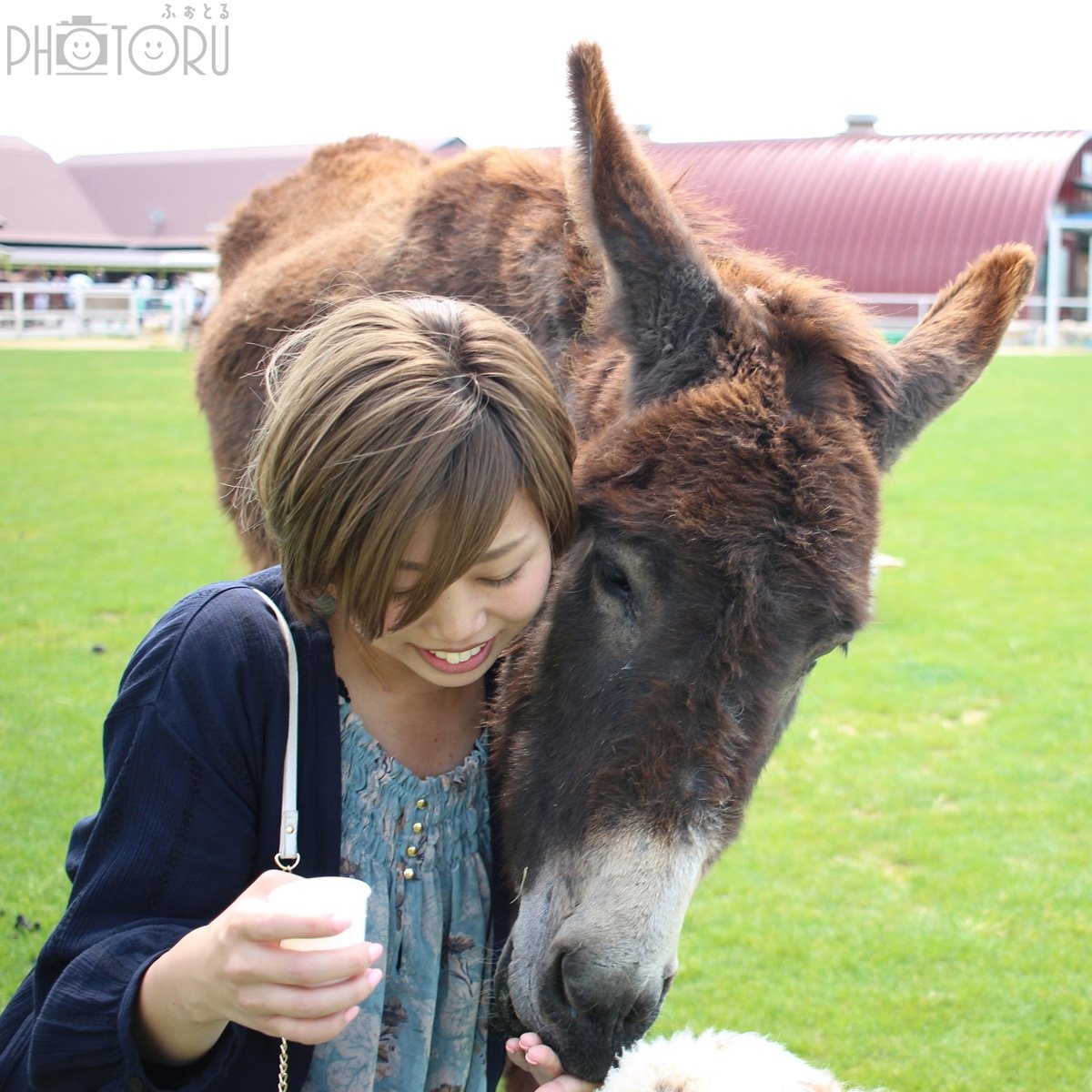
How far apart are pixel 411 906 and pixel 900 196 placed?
46271mm

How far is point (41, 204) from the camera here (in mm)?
61812

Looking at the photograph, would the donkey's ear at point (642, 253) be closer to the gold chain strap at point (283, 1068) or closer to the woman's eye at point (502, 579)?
the woman's eye at point (502, 579)

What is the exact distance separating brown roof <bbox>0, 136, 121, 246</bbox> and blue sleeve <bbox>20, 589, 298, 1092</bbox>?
62.4 metres

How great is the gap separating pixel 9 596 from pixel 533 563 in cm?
890

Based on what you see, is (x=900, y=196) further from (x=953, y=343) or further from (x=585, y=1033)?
(x=585, y=1033)

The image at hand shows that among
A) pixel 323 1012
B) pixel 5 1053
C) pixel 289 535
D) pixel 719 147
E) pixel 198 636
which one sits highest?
pixel 719 147

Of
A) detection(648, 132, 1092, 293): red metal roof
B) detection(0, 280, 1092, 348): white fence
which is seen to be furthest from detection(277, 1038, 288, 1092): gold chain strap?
detection(648, 132, 1092, 293): red metal roof

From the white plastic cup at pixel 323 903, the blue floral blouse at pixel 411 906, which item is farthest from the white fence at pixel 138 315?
the white plastic cup at pixel 323 903

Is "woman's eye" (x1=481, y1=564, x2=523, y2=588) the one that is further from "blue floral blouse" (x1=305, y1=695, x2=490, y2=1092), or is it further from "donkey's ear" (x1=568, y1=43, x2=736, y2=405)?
"donkey's ear" (x1=568, y1=43, x2=736, y2=405)

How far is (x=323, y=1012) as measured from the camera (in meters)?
1.68

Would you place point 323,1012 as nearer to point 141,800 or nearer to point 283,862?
point 283,862

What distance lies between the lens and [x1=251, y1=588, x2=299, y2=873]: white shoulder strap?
201cm

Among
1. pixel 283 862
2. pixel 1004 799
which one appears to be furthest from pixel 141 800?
pixel 1004 799

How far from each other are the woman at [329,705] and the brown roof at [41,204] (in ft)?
204
